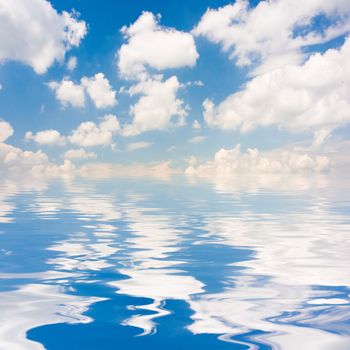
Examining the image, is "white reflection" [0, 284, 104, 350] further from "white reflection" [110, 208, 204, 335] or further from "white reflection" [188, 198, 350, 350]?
"white reflection" [188, 198, 350, 350]

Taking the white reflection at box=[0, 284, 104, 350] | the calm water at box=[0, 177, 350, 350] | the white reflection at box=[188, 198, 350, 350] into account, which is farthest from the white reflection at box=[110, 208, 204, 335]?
the white reflection at box=[0, 284, 104, 350]

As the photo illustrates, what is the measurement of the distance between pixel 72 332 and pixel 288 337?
154 inches

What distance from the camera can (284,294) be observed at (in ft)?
27.7

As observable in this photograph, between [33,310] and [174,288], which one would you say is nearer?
[33,310]

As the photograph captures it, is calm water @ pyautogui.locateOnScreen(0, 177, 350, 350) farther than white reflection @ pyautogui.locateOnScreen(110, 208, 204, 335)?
No

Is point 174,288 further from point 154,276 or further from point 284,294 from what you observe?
point 284,294

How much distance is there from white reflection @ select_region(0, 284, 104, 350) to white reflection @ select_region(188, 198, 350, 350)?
8.20ft

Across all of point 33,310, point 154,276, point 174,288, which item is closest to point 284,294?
point 174,288

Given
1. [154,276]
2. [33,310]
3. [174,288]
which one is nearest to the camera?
[33,310]

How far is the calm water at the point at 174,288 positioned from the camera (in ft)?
20.5

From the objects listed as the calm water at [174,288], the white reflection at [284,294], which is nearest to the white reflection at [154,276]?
the calm water at [174,288]

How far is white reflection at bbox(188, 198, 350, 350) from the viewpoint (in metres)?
6.38

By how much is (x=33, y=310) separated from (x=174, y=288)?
3.35 meters

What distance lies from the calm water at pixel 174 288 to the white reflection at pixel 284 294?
3 cm
